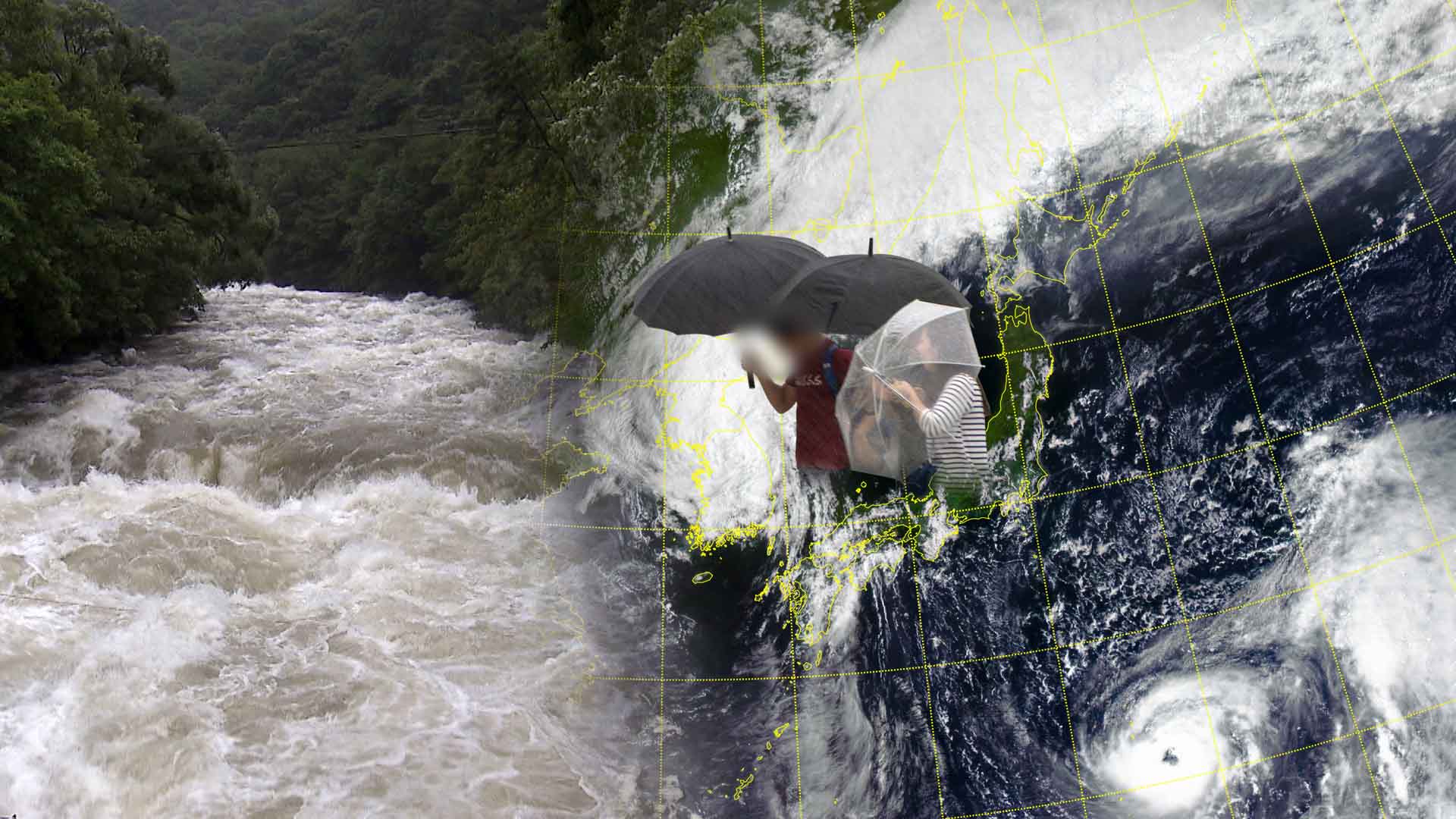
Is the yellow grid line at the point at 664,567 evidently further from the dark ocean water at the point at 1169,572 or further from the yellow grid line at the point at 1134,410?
the yellow grid line at the point at 1134,410

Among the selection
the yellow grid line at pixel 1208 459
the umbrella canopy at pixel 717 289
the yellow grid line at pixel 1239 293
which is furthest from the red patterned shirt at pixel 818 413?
the yellow grid line at pixel 1239 293

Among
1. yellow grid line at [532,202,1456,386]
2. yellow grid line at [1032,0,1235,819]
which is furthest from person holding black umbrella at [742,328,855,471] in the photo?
yellow grid line at [1032,0,1235,819]

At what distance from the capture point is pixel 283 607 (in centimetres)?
495

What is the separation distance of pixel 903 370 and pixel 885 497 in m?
1.25

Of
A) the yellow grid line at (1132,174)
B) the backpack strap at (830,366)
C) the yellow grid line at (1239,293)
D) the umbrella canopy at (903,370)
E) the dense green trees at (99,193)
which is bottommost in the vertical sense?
the umbrella canopy at (903,370)

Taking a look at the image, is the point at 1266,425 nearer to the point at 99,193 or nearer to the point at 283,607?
the point at 283,607

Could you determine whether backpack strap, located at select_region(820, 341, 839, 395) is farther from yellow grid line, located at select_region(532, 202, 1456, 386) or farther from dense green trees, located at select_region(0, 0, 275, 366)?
dense green trees, located at select_region(0, 0, 275, 366)

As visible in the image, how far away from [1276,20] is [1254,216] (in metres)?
0.80

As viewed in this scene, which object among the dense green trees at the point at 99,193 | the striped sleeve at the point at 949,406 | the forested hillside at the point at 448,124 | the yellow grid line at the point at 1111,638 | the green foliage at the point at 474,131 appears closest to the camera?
the striped sleeve at the point at 949,406

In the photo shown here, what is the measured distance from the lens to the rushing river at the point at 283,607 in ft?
12.6

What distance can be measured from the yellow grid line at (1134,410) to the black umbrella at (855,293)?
3.37 feet

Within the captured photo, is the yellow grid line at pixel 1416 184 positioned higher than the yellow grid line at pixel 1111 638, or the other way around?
the yellow grid line at pixel 1416 184

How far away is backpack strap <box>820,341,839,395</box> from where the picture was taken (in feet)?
10.7

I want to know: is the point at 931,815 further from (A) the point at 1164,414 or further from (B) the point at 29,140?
(B) the point at 29,140
